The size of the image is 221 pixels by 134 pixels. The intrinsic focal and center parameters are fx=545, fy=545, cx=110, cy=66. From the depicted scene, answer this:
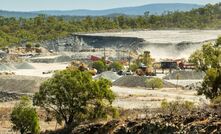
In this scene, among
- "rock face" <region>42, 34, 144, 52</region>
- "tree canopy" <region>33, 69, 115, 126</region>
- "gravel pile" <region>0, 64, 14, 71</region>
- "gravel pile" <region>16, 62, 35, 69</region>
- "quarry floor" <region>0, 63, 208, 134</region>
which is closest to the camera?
"tree canopy" <region>33, 69, 115, 126</region>

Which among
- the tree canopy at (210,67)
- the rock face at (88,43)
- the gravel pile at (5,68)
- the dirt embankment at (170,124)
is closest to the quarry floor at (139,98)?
the tree canopy at (210,67)

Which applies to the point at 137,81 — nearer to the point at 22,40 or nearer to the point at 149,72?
the point at 149,72

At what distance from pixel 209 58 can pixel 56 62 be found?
78187 mm

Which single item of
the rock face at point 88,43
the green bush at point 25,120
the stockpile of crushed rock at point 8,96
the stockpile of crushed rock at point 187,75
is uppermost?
the green bush at point 25,120

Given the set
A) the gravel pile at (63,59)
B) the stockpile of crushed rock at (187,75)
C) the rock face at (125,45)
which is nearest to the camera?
the stockpile of crushed rock at (187,75)

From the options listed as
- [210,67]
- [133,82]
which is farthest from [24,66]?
[210,67]

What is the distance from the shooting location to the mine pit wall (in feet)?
470

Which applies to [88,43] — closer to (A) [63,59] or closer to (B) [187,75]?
(A) [63,59]

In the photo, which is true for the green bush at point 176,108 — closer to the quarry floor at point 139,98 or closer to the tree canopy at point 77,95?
the tree canopy at point 77,95

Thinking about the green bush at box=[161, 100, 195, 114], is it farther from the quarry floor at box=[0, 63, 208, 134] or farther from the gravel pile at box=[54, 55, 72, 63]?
the gravel pile at box=[54, 55, 72, 63]

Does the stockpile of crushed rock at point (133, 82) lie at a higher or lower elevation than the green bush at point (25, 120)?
lower

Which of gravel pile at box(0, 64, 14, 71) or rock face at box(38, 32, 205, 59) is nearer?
gravel pile at box(0, 64, 14, 71)

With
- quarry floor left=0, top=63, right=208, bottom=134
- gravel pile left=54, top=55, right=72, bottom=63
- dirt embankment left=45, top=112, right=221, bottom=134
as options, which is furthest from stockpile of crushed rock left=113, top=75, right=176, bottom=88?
dirt embankment left=45, top=112, right=221, bottom=134

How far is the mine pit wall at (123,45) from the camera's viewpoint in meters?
143
